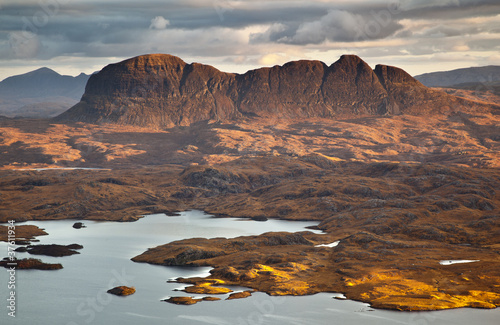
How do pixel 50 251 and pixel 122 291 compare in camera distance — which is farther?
pixel 50 251

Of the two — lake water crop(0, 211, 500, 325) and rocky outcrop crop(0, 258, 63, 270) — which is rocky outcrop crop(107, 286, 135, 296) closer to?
lake water crop(0, 211, 500, 325)

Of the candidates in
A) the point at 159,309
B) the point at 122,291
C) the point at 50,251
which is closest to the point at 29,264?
the point at 50,251

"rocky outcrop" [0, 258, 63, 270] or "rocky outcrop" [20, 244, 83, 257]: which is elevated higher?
"rocky outcrop" [0, 258, 63, 270]

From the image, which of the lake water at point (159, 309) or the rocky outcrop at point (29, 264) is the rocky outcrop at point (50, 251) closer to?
the rocky outcrop at point (29, 264)

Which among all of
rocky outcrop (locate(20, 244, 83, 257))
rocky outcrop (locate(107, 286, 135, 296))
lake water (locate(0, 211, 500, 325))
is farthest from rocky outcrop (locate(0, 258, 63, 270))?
rocky outcrop (locate(107, 286, 135, 296))

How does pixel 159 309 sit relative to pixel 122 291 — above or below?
below

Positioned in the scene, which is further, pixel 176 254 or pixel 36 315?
pixel 176 254

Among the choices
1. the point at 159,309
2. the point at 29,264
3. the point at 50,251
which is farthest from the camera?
the point at 50,251

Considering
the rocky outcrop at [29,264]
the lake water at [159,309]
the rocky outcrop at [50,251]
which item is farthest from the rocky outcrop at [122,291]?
the rocky outcrop at [50,251]

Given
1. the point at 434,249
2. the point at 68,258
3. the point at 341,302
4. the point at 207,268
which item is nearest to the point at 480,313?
the point at 341,302

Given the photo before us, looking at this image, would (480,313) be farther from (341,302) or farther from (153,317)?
(153,317)

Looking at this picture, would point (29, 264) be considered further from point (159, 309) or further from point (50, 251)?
point (159, 309)
